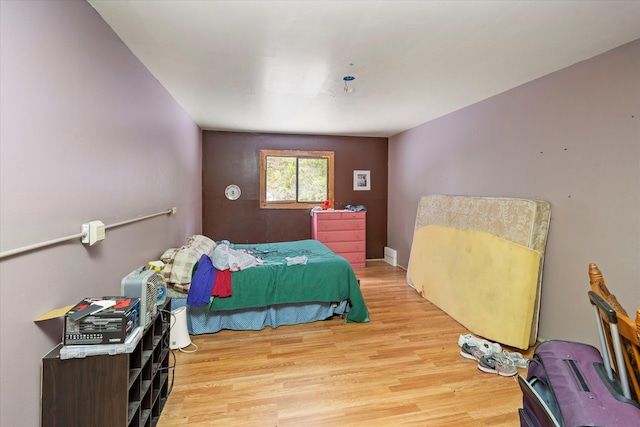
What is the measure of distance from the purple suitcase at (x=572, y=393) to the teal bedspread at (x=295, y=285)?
1.78m

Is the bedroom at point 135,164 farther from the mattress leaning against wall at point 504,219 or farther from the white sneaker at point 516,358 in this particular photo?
the white sneaker at point 516,358

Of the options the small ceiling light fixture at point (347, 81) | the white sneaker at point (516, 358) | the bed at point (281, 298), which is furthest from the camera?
the bed at point (281, 298)

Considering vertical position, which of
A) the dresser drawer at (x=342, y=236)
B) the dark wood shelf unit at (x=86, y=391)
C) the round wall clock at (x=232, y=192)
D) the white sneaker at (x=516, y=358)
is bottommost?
the white sneaker at (x=516, y=358)

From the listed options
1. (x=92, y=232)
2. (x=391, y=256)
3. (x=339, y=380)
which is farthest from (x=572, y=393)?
(x=391, y=256)

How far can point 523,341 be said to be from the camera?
8.35 ft

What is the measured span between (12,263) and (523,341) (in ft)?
11.0

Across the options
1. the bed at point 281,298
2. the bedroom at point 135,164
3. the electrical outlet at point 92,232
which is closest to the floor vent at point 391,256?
the bedroom at point 135,164

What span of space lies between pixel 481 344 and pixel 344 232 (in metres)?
3.03

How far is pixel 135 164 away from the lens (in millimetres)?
2301

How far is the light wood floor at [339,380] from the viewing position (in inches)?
72.2

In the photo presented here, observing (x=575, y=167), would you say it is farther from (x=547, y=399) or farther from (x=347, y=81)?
(x=347, y=81)

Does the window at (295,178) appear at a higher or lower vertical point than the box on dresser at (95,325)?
higher

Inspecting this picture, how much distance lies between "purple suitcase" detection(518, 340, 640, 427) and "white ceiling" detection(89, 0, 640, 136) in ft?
6.03

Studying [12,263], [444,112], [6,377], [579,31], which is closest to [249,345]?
[6,377]
